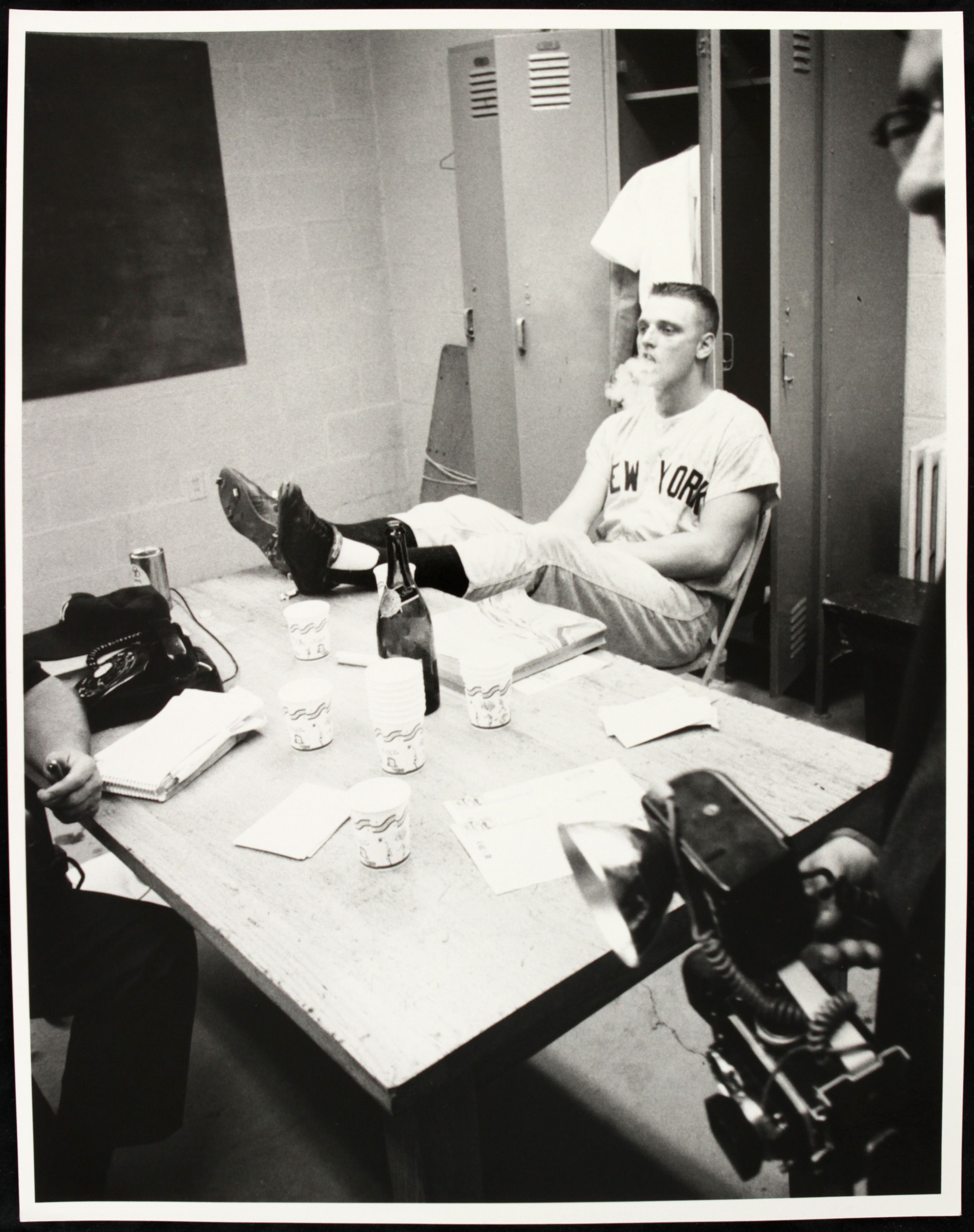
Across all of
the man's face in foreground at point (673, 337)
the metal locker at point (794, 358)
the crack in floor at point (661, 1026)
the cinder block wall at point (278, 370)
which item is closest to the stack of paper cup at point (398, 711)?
the crack in floor at point (661, 1026)

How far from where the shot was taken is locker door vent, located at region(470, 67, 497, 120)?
241cm

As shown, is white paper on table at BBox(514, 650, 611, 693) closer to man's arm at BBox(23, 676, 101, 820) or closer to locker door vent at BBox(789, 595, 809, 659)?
man's arm at BBox(23, 676, 101, 820)

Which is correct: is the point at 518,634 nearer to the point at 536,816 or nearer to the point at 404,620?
the point at 404,620

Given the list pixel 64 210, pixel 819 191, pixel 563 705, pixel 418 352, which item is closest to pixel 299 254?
pixel 418 352

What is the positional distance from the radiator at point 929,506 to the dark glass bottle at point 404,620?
0.66 m

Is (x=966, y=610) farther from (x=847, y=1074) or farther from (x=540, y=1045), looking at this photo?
(x=540, y=1045)

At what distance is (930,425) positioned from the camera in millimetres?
1109

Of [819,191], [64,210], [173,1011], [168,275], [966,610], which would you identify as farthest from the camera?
[168,275]

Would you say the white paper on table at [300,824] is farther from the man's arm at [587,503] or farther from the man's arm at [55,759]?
the man's arm at [587,503]

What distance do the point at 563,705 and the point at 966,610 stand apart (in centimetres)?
54

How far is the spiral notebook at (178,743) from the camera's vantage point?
1259 mm

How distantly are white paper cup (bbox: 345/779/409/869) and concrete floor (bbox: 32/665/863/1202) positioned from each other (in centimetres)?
40

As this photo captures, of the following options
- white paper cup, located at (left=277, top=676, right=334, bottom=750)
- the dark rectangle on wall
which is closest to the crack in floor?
white paper cup, located at (left=277, top=676, right=334, bottom=750)

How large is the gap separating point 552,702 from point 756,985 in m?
0.54
